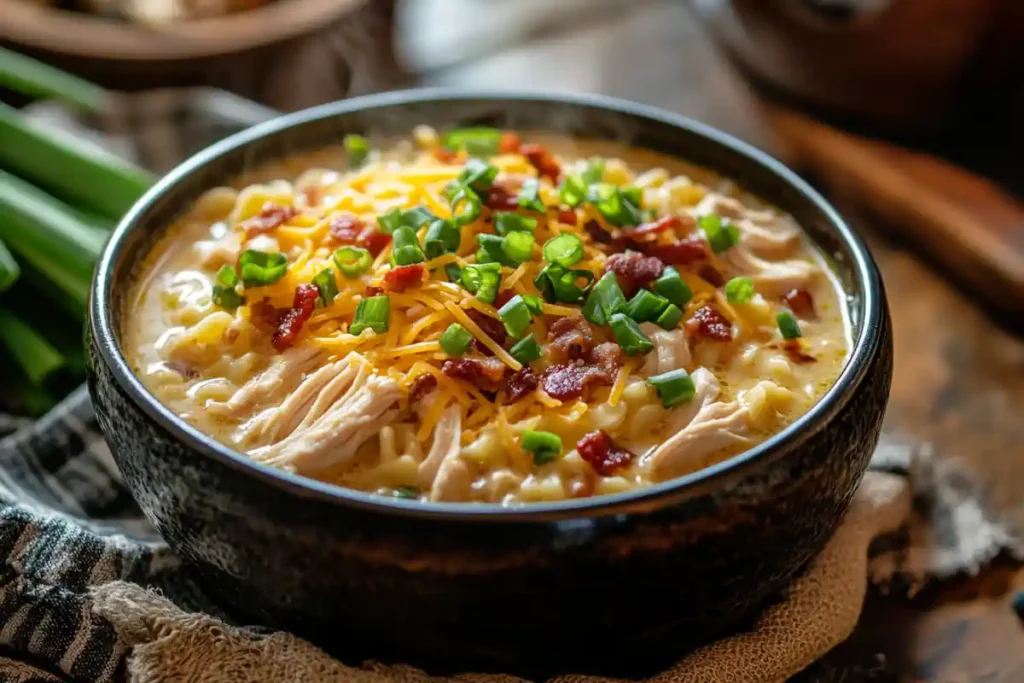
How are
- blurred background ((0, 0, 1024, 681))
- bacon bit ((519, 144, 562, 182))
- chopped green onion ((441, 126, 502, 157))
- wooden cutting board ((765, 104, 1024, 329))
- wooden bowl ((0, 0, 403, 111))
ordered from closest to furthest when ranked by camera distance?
1. bacon bit ((519, 144, 562, 182))
2. chopped green onion ((441, 126, 502, 157))
3. blurred background ((0, 0, 1024, 681))
4. wooden cutting board ((765, 104, 1024, 329))
5. wooden bowl ((0, 0, 403, 111))

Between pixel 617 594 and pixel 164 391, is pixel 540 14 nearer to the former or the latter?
pixel 164 391

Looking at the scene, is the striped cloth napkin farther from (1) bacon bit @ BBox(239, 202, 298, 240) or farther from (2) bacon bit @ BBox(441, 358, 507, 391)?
(1) bacon bit @ BBox(239, 202, 298, 240)

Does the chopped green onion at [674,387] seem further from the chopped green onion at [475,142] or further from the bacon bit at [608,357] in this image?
the chopped green onion at [475,142]

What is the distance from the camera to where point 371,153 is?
2.66 metres

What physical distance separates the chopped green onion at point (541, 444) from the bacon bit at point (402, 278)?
386 millimetres

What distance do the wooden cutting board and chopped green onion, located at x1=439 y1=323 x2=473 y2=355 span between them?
194cm

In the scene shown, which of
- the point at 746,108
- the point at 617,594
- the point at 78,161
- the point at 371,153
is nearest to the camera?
the point at 617,594

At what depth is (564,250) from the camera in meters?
2.04

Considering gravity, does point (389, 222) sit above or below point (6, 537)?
above

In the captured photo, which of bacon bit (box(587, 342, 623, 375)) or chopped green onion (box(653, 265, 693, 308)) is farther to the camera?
chopped green onion (box(653, 265, 693, 308))

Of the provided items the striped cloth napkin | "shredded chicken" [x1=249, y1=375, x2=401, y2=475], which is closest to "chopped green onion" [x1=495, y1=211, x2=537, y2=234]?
"shredded chicken" [x1=249, y1=375, x2=401, y2=475]

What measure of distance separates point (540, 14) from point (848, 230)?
306 cm

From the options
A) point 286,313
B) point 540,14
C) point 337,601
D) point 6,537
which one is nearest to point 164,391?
point 286,313

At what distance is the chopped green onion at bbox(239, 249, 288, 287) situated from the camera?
2.04 meters
